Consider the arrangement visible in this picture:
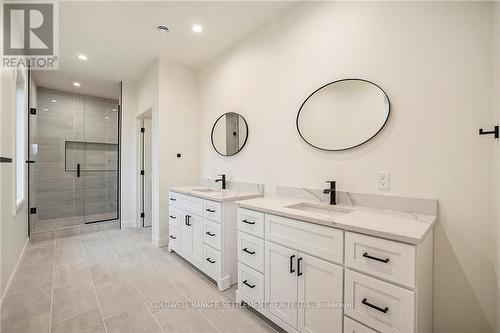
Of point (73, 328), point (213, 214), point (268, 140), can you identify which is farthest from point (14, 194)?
point (268, 140)

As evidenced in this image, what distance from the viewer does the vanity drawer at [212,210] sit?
2088 mm

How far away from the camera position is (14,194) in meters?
2.28

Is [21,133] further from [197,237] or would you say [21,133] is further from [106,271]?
[197,237]

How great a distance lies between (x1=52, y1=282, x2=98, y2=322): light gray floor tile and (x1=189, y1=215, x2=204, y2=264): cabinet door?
91 cm

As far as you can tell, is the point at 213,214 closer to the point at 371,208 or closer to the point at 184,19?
the point at 371,208

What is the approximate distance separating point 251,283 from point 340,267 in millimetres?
786

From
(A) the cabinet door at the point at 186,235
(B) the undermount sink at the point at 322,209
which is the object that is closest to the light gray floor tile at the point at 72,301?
(A) the cabinet door at the point at 186,235

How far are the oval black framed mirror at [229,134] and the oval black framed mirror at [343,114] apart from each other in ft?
2.71

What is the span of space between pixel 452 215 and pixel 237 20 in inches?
96.9

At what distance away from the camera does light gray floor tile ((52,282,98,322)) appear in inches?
68.1

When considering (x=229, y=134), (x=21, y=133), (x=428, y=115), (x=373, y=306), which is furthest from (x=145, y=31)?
(x=373, y=306)

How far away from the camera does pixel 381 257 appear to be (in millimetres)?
1063

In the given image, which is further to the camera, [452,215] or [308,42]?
[308,42]

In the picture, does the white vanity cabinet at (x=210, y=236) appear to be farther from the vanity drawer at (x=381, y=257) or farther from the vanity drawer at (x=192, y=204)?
the vanity drawer at (x=381, y=257)
